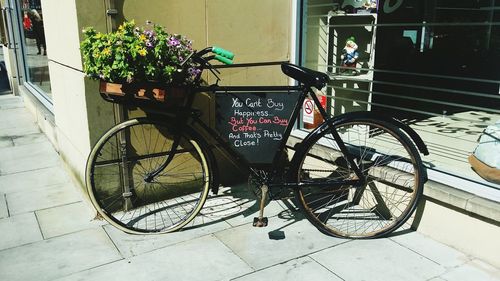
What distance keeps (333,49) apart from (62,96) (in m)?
2.87

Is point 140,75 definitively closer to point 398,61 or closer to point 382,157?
point 382,157

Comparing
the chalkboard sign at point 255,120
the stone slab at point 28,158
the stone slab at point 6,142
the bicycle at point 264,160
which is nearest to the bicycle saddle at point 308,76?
the bicycle at point 264,160

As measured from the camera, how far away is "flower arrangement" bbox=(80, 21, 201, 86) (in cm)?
309

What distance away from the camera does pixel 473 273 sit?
2984 mm

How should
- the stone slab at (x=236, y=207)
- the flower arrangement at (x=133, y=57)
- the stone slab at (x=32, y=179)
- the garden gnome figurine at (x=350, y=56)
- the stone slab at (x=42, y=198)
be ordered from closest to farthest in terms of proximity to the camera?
the flower arrangement at (x=133, y=57) < the stone slab at (x=236, y=207) < the stone slab at (x=42, y=198) < the stone slab at (x=32, y=179) < the garden gnome figurine at (x=350, y=56)

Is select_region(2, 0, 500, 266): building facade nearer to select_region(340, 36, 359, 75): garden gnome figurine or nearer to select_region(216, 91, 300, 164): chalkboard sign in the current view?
select_region(340, 36, 359, 75): garden gnome figurine

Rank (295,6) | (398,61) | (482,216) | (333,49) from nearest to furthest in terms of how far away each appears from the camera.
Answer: (482,216), (295,6), (333,49), (398,61)

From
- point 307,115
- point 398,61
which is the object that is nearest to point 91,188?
point 307,115

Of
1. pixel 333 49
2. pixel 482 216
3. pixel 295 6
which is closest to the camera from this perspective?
pixel 482 216

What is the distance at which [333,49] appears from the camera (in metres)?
4.80

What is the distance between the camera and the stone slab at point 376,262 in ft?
9.75

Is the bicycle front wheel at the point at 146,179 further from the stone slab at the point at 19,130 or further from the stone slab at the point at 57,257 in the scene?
the stone slab at the point at 19,130

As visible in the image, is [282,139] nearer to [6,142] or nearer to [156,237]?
[156,237]

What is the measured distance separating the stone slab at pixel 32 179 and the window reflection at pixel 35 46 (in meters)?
1.67
